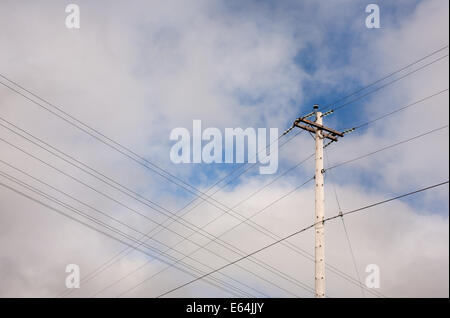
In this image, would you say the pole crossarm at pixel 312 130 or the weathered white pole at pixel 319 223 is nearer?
the weathered white pole at pixel 319 223

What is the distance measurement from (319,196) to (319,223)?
1.16 m

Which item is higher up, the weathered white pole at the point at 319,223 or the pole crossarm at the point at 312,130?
the pole crossarm at the point at 312,130

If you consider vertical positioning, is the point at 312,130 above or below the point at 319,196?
above

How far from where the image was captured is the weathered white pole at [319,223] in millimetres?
15310

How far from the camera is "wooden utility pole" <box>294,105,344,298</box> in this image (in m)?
15.4

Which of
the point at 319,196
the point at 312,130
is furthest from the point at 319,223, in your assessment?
the point at 312,130

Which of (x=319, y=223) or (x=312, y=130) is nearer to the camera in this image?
(x=319, y=223)

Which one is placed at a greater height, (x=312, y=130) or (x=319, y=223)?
(x=312, y=130)

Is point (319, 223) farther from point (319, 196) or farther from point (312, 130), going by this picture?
point (312, 130)

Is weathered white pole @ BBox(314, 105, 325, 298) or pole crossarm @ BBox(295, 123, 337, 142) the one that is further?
pole crossarm @ BBox(295, 123, 337, 142)

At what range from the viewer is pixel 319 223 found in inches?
645

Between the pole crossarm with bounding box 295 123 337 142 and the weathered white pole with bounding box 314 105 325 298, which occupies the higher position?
the pole crossarm with bounding box 295 123 337 142
